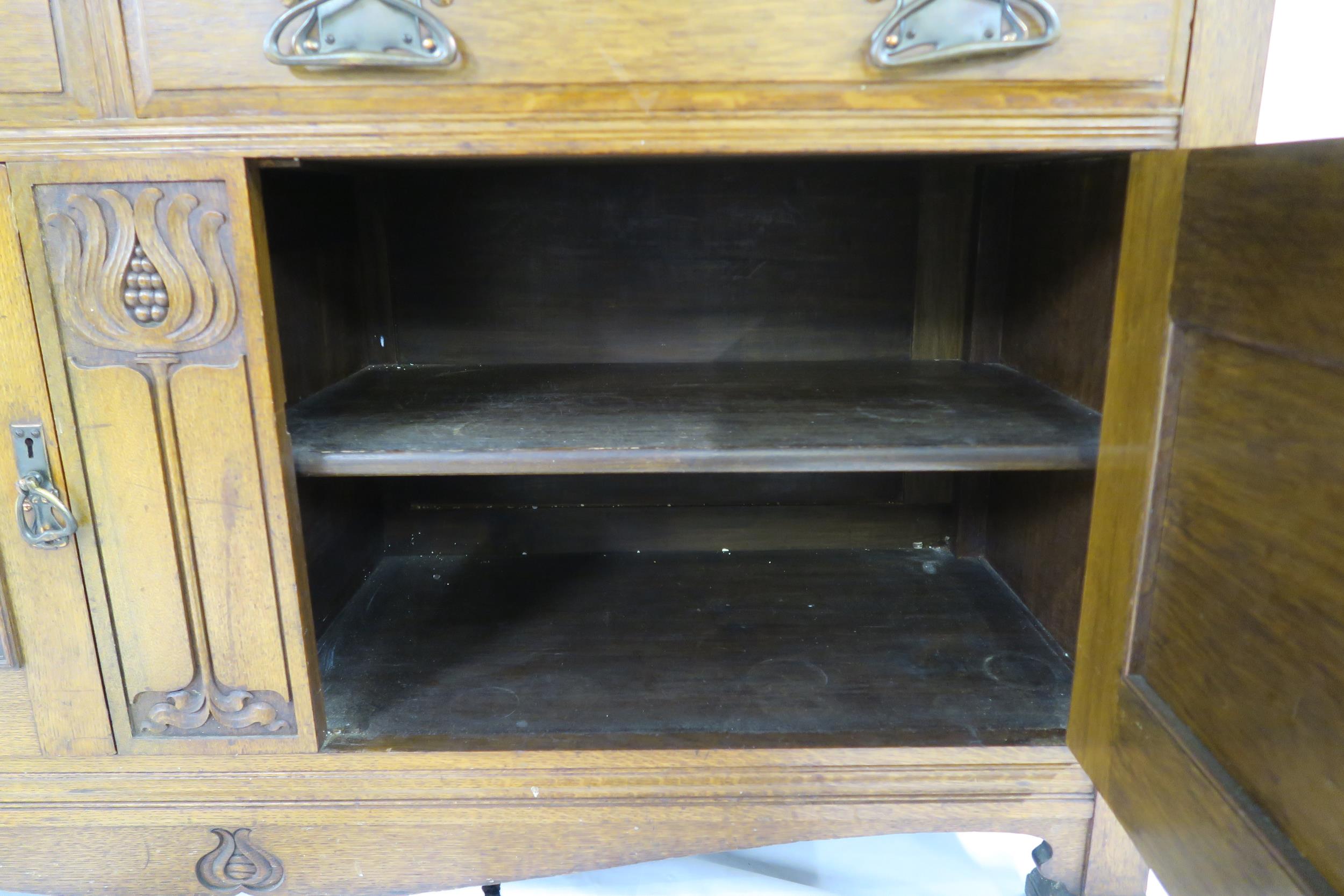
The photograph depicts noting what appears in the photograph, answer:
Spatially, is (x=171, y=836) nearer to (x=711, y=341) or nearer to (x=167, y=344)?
(x=167, y=344)

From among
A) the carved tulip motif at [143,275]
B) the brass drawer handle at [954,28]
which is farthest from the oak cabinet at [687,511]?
the brass drawer handle at [954,28]

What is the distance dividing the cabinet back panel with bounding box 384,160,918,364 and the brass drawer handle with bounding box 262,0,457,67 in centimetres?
48

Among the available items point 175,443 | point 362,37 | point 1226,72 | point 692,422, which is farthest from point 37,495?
point 1226,72

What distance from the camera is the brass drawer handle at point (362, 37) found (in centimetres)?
63

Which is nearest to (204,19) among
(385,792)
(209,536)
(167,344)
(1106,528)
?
(167,344)

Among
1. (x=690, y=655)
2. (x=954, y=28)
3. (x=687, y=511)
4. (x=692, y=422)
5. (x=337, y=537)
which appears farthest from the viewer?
(x=687, y=511)

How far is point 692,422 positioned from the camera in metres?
0.85

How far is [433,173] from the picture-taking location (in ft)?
3.70

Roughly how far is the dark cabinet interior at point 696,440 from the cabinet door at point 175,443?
7 centimetres

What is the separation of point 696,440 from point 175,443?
1.43 feet

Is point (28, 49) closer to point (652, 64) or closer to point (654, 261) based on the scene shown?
point (652, 64)

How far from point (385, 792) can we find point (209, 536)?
282 millimetres

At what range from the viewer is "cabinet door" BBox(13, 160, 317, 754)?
2.19 feet

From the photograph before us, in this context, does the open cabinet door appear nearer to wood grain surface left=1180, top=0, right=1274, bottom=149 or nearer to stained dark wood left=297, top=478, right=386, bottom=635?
wood grain surface left=1180, top=0, right=1274, bottom=149
